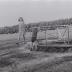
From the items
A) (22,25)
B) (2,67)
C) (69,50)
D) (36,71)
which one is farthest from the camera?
(22,25)

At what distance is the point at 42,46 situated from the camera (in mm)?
12273

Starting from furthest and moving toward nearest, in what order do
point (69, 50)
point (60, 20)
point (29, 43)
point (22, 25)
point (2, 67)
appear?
point (60, 20) → point (22, 25) → point (29, 43) → point (69, 50) → point (2, 67)

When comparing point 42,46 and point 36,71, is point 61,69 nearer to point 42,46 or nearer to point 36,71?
point 36,71

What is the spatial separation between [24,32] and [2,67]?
683 centimetres

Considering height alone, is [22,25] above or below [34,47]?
above

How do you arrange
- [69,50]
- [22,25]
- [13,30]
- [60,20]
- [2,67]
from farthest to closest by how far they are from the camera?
[13,30] → [60,20] → [22,25] → [69,50] → [2,67]

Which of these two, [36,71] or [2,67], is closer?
[36,71]

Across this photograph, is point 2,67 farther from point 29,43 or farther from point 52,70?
point 29,43

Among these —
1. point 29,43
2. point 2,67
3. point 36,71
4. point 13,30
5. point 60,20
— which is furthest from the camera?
point 13,30

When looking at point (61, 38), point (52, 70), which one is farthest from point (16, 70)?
point (61, 38)

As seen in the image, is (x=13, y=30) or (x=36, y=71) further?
(x=13, y=30)

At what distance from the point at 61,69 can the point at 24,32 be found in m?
7.75

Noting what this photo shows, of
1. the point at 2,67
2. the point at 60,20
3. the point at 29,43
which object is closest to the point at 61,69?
the point at 2,67

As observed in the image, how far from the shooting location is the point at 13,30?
32062mm
